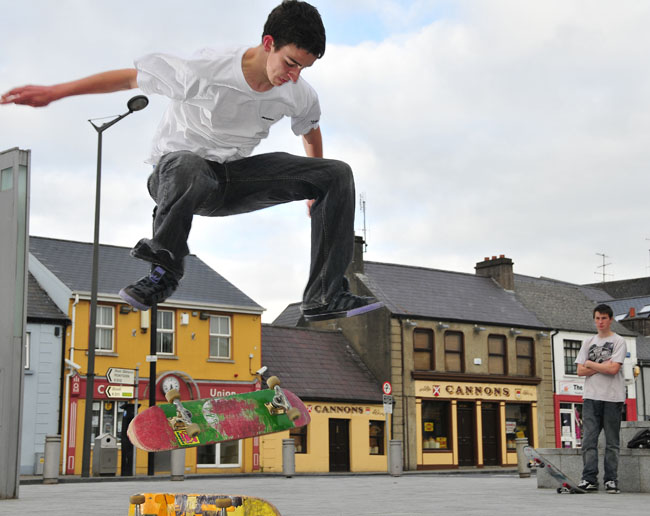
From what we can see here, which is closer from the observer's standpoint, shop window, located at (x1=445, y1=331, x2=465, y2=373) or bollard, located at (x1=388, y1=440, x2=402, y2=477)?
bollard, located at (x1=388, y1=440, x2=402, y2=477)

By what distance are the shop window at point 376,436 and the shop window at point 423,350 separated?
3.05 m

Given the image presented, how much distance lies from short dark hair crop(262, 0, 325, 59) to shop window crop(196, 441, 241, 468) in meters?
30.2

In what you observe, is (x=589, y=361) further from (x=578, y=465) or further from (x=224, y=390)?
(x=224, y=390)

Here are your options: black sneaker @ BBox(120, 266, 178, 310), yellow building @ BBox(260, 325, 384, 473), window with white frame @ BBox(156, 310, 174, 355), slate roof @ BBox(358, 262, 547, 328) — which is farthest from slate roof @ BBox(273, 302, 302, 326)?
black sneaker @ BBox(120, 266, 178, 310)

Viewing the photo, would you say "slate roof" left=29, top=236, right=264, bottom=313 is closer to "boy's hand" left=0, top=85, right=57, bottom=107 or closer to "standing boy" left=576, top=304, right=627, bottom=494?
"standing boy" left=576, top=304, right=627, bottom=494

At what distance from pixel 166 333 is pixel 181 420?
95.8 feet

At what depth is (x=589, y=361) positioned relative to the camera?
43.7 feet

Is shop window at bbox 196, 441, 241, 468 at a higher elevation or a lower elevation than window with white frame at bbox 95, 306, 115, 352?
lower

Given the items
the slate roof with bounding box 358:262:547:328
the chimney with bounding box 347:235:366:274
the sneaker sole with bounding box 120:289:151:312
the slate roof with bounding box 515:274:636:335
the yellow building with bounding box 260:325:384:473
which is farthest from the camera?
the slate roof with bounding box 515:274:636:335

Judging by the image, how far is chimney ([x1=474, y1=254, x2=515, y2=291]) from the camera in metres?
46.7

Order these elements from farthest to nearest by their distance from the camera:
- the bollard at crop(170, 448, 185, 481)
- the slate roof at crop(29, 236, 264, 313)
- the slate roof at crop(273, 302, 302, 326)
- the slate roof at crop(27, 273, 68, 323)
Result: the slate roof at crop(273, 302, 302, 326), the slate roof at crop(29, 236, 264, 313), the slate roof at crop(27, 273, 68, 323), the bollard at crop(170, 448, 185, 481)

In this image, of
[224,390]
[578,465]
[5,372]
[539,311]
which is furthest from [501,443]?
[5,372]

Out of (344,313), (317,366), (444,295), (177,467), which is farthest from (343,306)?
(444,295)

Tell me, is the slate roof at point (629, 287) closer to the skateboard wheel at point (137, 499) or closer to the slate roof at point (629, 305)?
the slate roof at point (629, 305)
